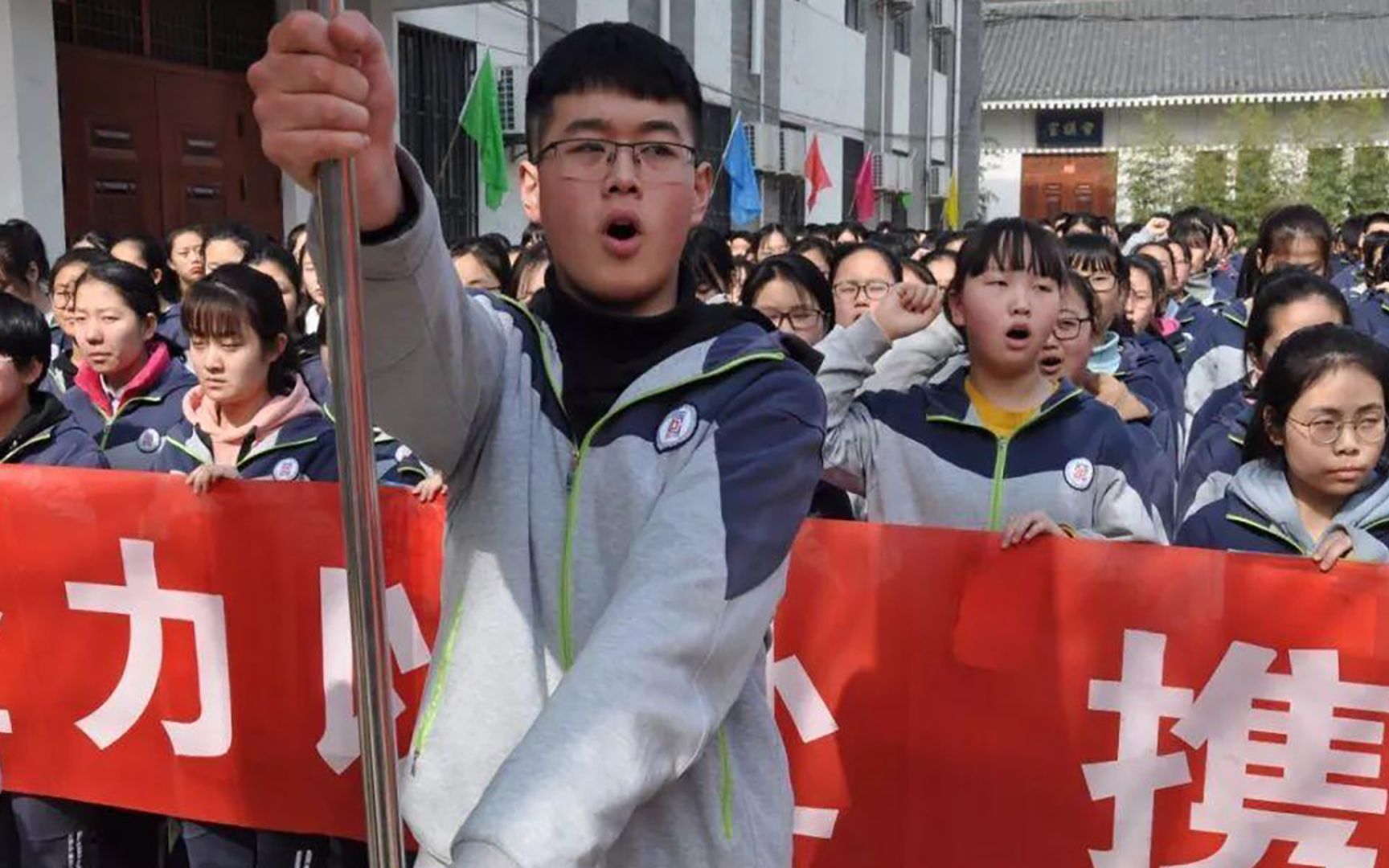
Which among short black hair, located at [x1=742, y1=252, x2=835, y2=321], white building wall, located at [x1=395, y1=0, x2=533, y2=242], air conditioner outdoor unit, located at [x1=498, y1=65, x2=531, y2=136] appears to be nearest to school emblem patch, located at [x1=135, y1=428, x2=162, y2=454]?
short black hair, located at [x1=742, y1=252, x2=835, y2=321]

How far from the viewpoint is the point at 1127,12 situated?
3334cm

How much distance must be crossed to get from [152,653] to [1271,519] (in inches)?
86.9

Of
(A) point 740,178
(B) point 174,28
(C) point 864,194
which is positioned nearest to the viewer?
(B) point 174,28

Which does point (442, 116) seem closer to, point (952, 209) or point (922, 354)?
point (922, 354)

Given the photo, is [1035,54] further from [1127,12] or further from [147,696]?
[147,696]

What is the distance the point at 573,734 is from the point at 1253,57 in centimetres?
3404

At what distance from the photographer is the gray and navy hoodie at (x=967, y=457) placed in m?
2.67

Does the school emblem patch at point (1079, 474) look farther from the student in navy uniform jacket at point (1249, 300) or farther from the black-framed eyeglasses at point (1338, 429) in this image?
the student in navy uniform jacket at point (1249, 300)

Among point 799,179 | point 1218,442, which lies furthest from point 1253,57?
point 1218,442

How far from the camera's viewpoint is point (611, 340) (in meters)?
1.40

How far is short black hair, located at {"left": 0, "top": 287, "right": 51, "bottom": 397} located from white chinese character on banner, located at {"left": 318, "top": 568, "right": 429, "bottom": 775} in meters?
0.99

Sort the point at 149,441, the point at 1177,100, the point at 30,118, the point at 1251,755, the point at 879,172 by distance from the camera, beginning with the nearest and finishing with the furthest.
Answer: the point at 1251,755 → the point at 149,441 → the point at 30,118 → the point at 879,172 → the point at 1177,100

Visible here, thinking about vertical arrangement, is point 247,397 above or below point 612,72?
below

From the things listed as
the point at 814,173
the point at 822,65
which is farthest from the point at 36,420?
the point at 822,65
